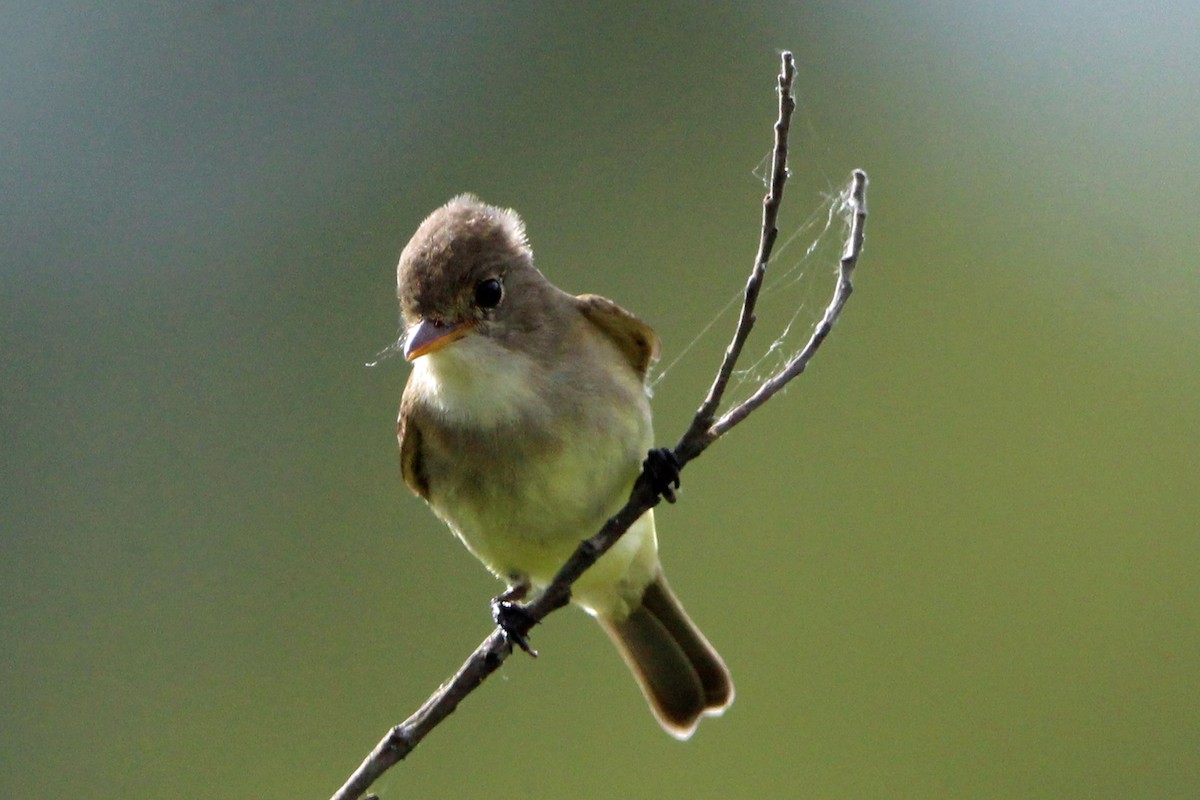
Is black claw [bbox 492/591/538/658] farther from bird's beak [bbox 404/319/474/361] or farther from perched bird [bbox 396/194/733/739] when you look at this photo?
bird's beak [bbox 404/319/474/361]

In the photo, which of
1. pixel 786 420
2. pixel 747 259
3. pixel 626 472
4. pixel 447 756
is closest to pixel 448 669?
pixel 447 756

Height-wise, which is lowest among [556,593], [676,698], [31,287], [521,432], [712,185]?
[556,593]

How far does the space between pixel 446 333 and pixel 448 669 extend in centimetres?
249

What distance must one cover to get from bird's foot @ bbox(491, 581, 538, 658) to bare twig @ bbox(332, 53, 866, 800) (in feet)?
0.99

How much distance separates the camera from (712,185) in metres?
5.18

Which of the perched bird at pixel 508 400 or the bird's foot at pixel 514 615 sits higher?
the perched bird at pixel 508 400

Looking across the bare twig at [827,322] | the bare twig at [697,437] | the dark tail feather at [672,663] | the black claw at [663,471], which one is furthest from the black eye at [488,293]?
the dark tail feather at [672,663]

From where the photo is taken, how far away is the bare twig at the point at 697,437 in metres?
1.72

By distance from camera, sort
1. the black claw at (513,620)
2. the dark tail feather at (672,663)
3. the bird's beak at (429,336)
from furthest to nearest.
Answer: the dark tail feather at (672,663), the black claw at (513,620), the bird's beak at (429,336)

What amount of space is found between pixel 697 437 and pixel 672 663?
4.66 ft

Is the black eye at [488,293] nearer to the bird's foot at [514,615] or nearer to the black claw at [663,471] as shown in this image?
the black claw at [663,471]

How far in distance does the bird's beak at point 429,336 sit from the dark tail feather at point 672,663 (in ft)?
3.52

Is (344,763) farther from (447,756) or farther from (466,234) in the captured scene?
(466,234)

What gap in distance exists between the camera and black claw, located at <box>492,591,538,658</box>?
8.13 feet
